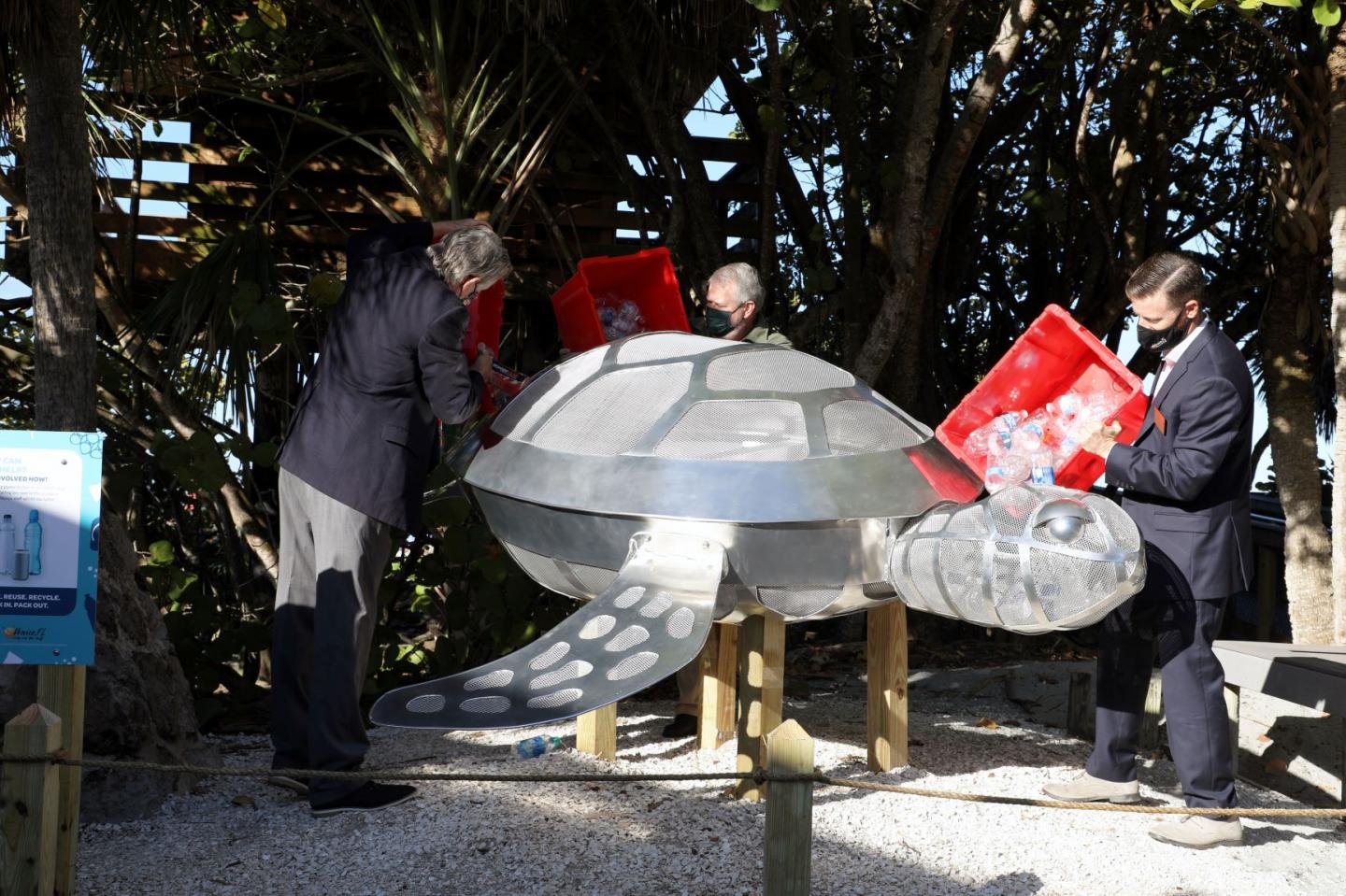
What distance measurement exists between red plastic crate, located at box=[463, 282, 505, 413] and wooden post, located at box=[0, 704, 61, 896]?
1.37 metres

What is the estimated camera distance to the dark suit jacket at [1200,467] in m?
3.02

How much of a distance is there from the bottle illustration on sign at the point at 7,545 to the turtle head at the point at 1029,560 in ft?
5.93

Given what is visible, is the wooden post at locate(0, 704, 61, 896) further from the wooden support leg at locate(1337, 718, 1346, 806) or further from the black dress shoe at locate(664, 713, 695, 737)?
the wooden support leg at locate(1337, 718, 1346, 806)

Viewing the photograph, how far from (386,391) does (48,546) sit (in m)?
0.96

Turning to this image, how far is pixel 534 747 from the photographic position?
3779mm

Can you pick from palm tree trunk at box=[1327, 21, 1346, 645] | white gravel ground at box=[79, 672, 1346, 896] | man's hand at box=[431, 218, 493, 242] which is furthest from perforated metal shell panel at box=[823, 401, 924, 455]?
palm tree trunk at box=[1327, 21, 1346, 645]

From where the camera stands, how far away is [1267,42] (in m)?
5.84

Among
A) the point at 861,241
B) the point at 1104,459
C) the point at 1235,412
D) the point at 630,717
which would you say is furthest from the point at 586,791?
the point at 861,241

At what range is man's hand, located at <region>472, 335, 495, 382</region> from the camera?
325 centimetres

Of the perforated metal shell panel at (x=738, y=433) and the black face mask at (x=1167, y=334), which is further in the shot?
the black face mask at (x=1167, y=334)

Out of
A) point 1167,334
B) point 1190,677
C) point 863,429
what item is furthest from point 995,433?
point 1190,677

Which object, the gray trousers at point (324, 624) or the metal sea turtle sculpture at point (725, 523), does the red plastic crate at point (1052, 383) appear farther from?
the gray trousers at point (324, 624)

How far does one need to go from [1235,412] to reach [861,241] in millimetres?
3073

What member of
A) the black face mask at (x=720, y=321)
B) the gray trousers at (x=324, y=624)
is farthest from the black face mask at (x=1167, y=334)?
the gray trousers at (x=324, y=624)
